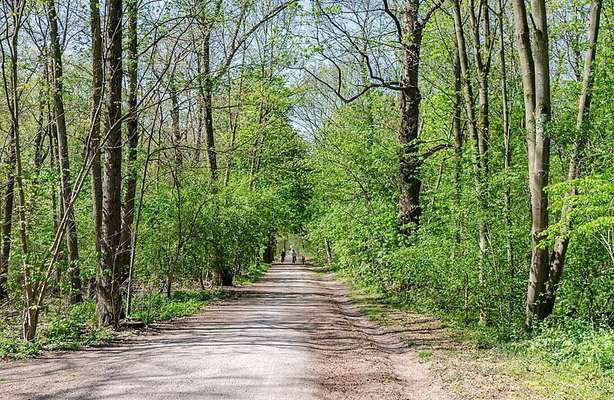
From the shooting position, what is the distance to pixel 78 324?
11.5 meters

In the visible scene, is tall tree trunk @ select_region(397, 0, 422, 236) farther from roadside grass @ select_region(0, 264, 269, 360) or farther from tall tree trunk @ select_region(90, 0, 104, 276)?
tall tree trunk @ select_region(90, 0, 104, 276)

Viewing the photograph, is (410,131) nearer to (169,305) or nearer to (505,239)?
(505,239)

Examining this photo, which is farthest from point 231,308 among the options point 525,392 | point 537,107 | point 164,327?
point 525,392

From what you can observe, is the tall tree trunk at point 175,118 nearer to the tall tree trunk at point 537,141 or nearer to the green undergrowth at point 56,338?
the green undergrowth at point 56,338

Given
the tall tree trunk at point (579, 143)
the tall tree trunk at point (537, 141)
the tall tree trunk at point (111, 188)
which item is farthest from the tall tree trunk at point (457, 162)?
the tall tree trunk at point (111, 188)

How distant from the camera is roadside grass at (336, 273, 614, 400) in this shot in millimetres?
7094

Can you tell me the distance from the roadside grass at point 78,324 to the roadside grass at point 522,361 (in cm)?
594

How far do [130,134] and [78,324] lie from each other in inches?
217

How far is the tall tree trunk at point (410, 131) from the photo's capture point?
703 inches

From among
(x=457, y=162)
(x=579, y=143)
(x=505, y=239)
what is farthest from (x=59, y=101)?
(x=579, y=143)

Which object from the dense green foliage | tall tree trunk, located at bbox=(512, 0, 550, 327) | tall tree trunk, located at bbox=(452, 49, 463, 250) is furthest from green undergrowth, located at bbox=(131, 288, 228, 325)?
tall tree trunk, located at bbox=(512, 0, 550, 327)

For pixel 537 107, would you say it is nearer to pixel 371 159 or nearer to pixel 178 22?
pixel 178 22

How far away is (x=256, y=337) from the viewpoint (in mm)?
11477

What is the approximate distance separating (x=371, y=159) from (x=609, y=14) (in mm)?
9232
